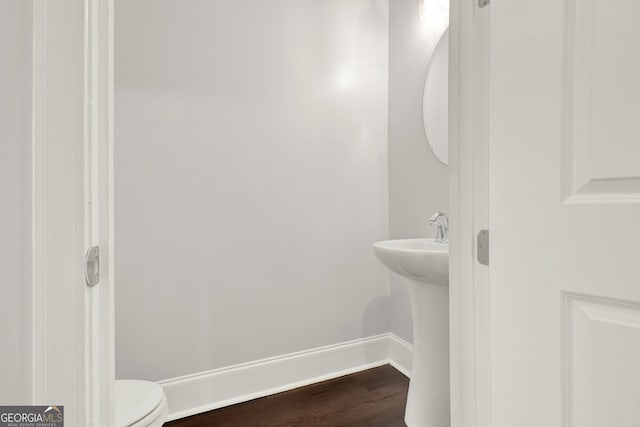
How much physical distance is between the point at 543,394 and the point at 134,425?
43.1 inches

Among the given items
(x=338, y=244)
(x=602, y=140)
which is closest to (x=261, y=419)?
(x=338, y=244)

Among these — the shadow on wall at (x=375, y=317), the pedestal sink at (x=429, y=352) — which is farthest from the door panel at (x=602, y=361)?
the shadow on wall at (x=375, y=317)

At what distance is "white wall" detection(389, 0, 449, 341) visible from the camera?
1754mm

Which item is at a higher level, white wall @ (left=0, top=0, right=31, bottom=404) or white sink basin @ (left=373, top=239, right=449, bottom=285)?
white wall @ (left=0, top=0, right=31, bottom=404)

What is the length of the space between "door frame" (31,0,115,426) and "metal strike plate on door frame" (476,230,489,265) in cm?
75

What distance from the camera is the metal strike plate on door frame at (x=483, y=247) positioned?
0.74m

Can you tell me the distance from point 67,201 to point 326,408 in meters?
1.57

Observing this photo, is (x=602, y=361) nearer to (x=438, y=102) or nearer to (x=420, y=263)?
(x=420, y=263)

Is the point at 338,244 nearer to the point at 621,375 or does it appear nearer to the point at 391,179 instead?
the point at 391,179

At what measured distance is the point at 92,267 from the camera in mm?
442

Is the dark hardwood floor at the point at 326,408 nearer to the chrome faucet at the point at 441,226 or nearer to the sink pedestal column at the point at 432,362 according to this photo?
the sink pedestal column at the point at 432,362

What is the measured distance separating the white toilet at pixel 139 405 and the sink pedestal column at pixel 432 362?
3.22 feet

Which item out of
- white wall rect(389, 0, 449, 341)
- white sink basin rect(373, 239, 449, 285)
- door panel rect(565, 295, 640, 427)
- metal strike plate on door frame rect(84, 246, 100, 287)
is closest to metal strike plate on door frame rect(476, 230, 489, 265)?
door panel rect(565, 295, 640, 427)

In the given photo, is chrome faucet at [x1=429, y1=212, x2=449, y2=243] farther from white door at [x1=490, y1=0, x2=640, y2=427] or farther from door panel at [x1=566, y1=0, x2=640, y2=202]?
door panel at [x1=566, y1=0, x2=640, y2=202]
